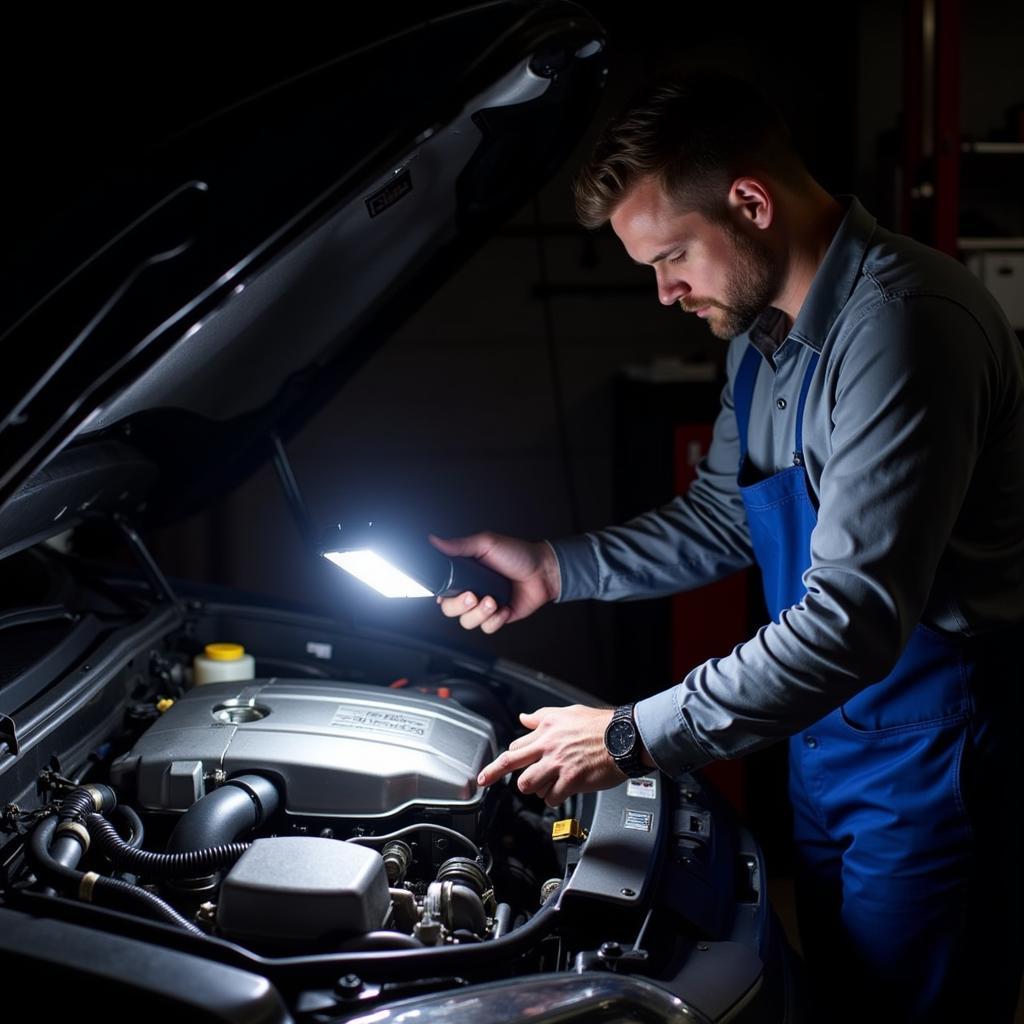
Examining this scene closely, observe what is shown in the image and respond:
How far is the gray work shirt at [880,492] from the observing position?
3.80 feet

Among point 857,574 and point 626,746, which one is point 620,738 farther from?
point 857,574

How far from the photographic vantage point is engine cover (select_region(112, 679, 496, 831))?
1.30m

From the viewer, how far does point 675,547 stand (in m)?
1.76

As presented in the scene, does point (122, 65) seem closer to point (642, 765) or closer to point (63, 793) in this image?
point (63, 793)

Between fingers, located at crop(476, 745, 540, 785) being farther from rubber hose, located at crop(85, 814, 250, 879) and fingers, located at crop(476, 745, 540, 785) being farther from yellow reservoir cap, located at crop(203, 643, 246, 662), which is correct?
yellow reservoir cap, located at crop(203, 643, 246, 662)

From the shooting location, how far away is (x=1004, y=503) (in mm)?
1311

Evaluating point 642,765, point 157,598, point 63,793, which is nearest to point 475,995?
point 642,765

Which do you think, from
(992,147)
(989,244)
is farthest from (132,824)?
(992,147)

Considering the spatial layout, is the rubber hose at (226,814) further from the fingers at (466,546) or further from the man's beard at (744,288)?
the man's beard at (744,288)

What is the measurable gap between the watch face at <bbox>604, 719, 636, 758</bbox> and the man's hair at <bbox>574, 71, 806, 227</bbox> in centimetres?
62

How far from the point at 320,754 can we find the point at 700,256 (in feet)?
2.52

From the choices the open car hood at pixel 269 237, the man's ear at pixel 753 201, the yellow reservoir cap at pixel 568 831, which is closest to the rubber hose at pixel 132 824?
the open car hood at pixel 269 237

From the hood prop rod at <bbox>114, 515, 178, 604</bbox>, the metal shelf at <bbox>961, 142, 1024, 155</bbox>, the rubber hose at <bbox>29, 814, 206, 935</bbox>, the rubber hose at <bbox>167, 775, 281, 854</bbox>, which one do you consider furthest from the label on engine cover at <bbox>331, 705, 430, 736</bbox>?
Result: the metal shelf at <bbox>961, 142, 1024, 155</bbox>

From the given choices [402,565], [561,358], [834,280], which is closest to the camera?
[834,280]
